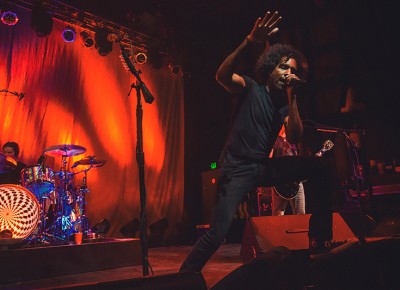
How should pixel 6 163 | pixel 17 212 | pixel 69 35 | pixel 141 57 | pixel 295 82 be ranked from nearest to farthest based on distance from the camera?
pixel 295 82 → pixel 17 212 → pixel 6 163 → pixel 69 35 → pixel 141 57

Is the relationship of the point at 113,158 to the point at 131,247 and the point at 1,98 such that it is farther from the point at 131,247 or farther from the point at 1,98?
the point at 131,247

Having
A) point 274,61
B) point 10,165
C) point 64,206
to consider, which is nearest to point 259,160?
point 274,61

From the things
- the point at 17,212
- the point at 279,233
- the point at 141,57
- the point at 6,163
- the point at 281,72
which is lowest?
the point at 279,233

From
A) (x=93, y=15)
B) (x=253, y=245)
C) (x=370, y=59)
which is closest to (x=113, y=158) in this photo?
(x=93, y=15)

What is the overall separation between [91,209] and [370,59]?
654 centimetres

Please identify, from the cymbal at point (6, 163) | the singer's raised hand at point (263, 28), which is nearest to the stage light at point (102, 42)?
the cymbal at point (6, 163)

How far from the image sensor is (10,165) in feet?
19.3

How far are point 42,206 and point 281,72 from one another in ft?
15.8

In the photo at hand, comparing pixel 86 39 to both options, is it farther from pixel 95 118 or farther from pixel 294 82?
pixel 294 82

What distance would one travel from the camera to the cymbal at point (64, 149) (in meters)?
6.17

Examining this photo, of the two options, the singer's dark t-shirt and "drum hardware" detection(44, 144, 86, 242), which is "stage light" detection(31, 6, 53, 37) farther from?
the singer's dark t-shirt

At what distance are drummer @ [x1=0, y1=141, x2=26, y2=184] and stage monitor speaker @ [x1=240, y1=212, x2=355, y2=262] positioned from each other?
3.82 metres

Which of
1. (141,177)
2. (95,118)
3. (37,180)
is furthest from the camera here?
(95,118)

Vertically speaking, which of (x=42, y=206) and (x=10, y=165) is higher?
(x=10, y=165)
